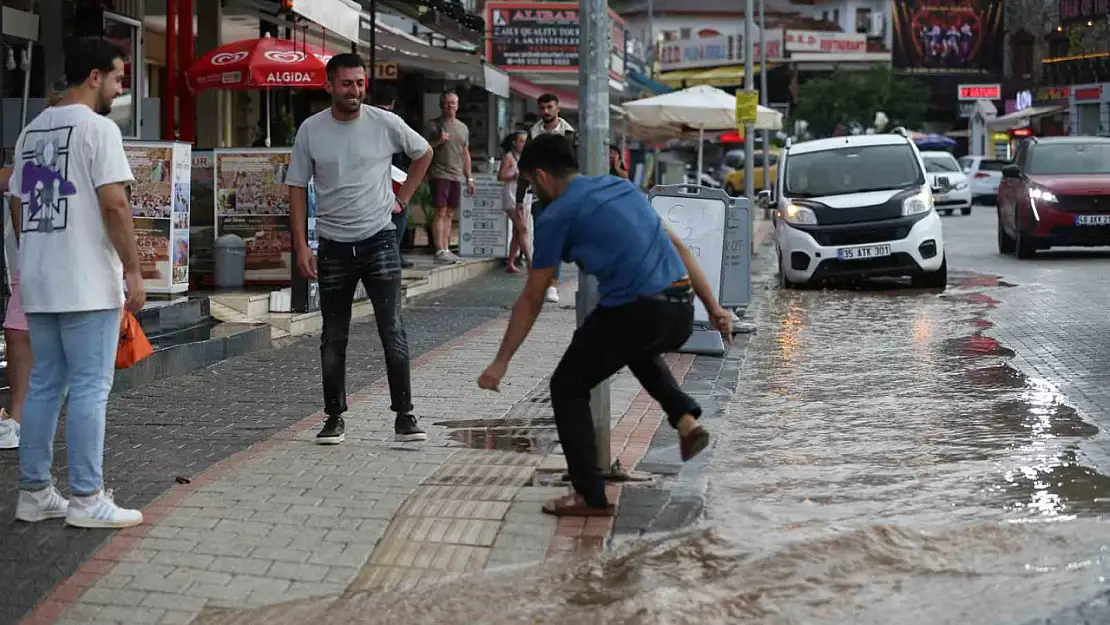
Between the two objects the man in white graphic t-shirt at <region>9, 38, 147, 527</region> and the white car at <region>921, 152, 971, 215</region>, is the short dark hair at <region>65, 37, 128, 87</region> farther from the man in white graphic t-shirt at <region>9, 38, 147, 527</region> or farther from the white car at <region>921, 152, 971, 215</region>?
the white car at <region>921, 152, 971, 215</region>

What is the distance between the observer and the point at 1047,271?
1975 centimetres

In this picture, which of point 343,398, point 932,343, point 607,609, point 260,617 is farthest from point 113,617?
point 932,343

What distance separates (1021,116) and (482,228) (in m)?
→ 55.0

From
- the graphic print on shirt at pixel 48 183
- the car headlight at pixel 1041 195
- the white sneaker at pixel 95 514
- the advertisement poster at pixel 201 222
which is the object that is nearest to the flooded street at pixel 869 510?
the white sneaker at pixel 95 514

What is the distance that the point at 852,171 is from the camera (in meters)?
18.5

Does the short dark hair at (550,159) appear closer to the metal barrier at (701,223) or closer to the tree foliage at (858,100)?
the metal barrier at (701,223)

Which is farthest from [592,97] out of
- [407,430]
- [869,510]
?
[869,510]

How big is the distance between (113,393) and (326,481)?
2892 millimetres

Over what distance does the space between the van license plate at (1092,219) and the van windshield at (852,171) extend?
156 inches

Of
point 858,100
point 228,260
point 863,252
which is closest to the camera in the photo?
point 228,260

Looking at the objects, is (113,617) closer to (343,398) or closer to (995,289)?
(343,398)

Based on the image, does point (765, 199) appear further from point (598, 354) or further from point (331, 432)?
point (598, 354)

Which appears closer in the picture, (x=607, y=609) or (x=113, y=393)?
(x=607, y=609)

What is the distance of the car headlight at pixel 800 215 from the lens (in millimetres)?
17906
